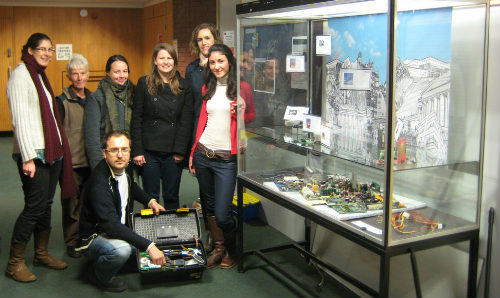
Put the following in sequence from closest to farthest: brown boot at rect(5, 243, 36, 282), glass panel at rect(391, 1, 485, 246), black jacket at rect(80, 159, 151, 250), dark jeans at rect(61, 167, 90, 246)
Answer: glass panel at rect(391, 1, 485, 246), black jacket at rect(80, 159, 151, 250), brown boot at rect(5, 243, 36, 282), dark jeans at rect(61, 167, 90, 246)

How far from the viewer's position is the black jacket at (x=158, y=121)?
345cm

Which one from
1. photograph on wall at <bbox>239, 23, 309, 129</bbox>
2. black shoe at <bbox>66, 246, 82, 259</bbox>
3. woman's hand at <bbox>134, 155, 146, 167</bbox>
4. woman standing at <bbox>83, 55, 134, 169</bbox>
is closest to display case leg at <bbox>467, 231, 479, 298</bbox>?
photograph on wall at <bbox>239, 23, 309, 129</bbox>

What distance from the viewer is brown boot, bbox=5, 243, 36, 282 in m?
3.14

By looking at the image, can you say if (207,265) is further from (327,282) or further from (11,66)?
(11,66)

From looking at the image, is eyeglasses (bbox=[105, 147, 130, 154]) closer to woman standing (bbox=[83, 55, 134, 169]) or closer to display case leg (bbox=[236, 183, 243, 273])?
woman standing (bbox=[83, 55, 134, 169])

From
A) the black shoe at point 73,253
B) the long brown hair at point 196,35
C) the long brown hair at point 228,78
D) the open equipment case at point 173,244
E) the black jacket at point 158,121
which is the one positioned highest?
the long brown hair at point 196,35

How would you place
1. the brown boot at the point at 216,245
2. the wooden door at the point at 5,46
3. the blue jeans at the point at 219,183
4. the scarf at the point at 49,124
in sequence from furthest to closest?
the wooden door at the point at 5,46, the brown boot at the point at 216,245, the blue jeans at the point at 219,183, the scarf at the point at 49,124

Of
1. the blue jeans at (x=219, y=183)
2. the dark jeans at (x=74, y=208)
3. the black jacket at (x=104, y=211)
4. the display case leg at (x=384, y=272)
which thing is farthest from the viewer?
the dark jeans at (x=74, y=208)

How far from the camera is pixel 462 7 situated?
222 centimetres

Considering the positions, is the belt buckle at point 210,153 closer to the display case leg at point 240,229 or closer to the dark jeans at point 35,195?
the display case leg at point 240,229

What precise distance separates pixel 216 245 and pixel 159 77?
3.93 ft

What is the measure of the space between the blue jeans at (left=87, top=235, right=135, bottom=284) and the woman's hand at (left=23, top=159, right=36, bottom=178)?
20.9 inches

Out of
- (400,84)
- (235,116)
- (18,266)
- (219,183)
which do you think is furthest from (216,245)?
(400,84)

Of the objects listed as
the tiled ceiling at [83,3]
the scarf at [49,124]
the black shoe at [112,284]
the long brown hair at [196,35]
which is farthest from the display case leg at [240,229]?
the tiled ceiling at [83,3]
